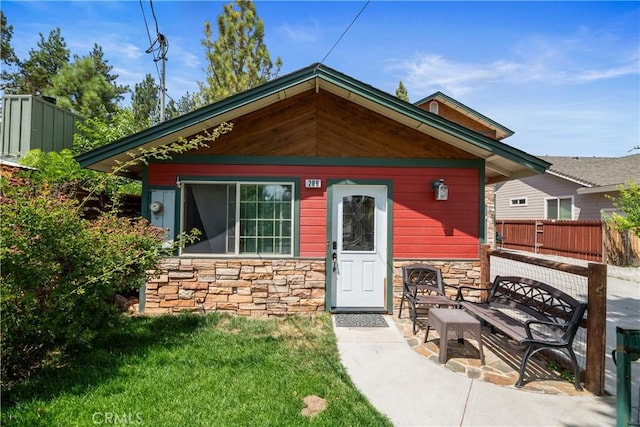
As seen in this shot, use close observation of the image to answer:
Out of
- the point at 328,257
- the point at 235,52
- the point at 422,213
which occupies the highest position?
the point at 235,52

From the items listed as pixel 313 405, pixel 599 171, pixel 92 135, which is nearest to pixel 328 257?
pixel 313 405

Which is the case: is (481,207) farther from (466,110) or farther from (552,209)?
(552,209)

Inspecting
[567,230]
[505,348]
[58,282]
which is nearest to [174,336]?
[58,282]

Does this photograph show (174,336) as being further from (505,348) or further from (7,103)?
(7,103)

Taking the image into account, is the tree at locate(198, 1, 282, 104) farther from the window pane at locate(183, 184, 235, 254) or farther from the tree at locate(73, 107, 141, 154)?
the window pane at locate(183, 184, 235, 254)

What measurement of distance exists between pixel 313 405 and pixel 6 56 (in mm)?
20157

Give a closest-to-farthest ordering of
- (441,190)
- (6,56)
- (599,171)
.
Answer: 1. (441,190)
2. (599,171)
3. (6,56)

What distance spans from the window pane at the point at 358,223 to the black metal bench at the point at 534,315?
167 centimetres

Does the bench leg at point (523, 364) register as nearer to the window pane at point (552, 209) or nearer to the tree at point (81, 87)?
the window pane at point (552, 209)

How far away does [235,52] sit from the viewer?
10.8 metres

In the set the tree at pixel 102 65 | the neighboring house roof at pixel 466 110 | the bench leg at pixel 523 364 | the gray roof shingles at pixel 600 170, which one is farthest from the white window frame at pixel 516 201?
the tree at pixel 102 65

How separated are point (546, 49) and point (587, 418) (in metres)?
7.00

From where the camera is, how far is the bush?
257 centimetres

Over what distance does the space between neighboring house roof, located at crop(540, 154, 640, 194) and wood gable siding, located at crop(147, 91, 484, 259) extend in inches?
299
